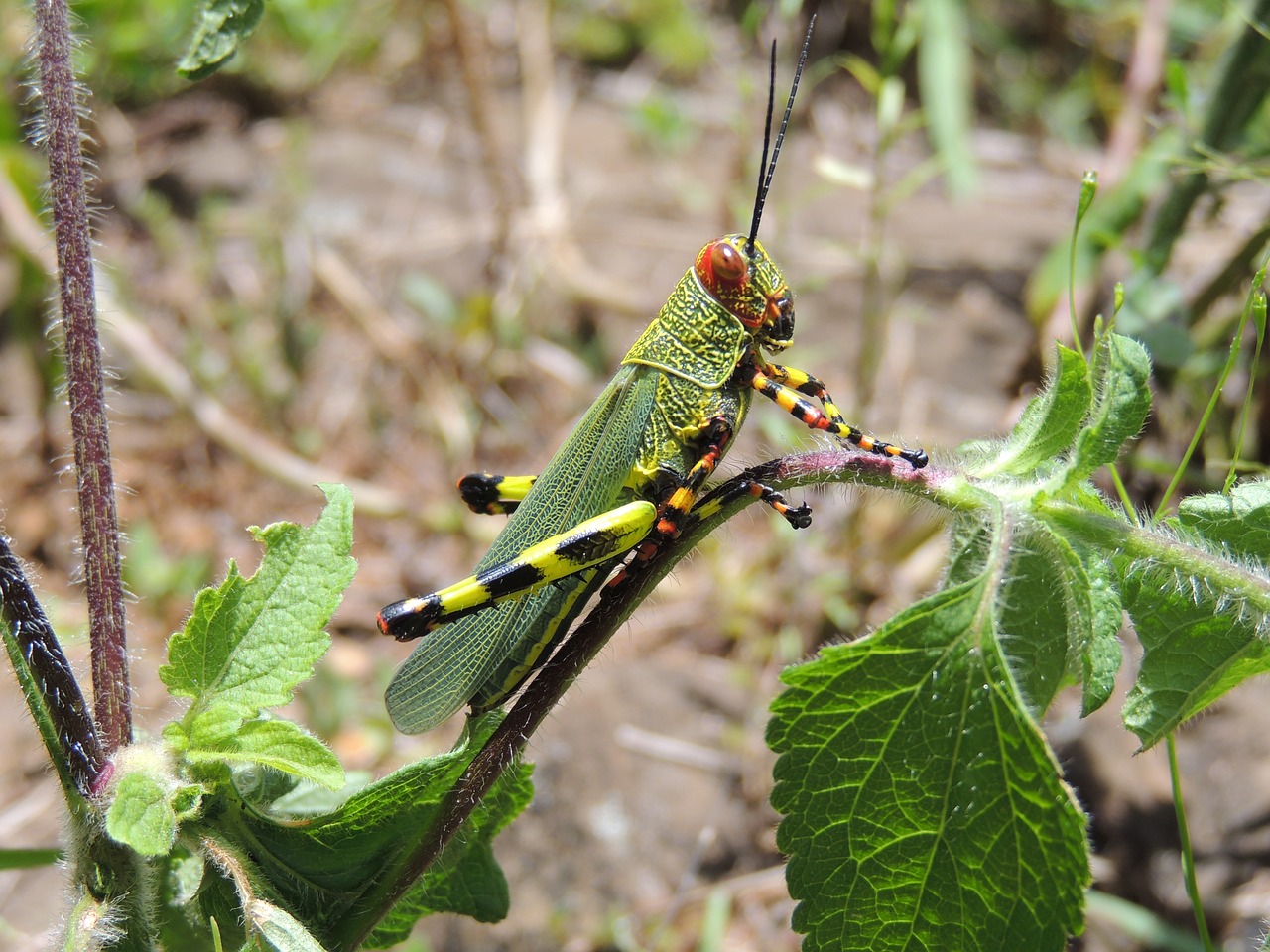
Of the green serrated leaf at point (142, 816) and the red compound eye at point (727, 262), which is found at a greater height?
the red compound eye at point (727, 262)

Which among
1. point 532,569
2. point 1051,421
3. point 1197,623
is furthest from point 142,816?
point 1197,623

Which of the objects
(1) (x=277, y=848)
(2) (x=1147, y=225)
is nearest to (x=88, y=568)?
(1) (x=277, y=848)

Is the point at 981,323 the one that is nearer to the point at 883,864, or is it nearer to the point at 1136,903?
the point at 1136,903

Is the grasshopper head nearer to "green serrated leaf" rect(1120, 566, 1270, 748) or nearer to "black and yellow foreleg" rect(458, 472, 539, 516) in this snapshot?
"black and yellow foreleg" rect(458, 472, 539, 516)

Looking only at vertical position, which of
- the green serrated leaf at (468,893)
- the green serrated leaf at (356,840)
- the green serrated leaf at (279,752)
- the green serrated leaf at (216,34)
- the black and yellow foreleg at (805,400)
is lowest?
the green serrated leaf at (468,893)

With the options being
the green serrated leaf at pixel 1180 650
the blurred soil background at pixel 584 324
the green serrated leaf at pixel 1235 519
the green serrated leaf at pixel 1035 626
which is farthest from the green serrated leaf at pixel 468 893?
the green serrated leaf at pixel 1235 519

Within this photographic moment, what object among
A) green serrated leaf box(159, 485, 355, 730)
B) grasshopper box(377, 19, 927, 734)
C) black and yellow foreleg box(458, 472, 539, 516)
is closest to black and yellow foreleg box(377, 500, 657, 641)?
grasshopper box(377, 19, 927, 734)

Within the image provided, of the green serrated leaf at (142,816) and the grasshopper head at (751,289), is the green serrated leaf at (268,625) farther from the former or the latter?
the grasshopper head at (751,289)

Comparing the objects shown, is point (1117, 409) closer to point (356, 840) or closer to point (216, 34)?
point (356, 840)
